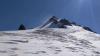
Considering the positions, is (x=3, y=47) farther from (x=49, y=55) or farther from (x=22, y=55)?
(x=49, y=55)

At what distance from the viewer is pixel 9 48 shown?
5.39 metres

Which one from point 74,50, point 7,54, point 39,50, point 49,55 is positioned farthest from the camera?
point 74,50

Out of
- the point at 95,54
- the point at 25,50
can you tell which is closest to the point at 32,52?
the point at 25,50

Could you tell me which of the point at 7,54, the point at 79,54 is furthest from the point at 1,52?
the point at 79,54

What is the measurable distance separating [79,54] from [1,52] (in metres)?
1.86

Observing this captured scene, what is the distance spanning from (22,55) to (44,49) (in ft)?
3.30

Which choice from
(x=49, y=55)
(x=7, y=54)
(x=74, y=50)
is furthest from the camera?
(x=74, y=50)

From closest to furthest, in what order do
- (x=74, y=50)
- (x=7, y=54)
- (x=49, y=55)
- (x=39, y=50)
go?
1. (x=7, y=54)
2. (x=49, y=55)
3. (x=39, y=50)
4. (x=74, y=50)

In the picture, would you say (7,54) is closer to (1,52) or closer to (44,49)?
(1,52)

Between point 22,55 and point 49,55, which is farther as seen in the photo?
point 49,55

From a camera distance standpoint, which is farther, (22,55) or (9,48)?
(9,48)

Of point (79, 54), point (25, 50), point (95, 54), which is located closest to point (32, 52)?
point (25, 50)

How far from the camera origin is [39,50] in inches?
220

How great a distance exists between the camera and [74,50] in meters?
6.19
